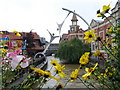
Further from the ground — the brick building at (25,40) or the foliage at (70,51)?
the brick building at (25,40)

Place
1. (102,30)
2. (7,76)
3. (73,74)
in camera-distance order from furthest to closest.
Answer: (102,30) → (7,76) → (73,74)

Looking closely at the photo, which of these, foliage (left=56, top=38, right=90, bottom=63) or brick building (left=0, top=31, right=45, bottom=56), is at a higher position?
brick building (left=0, top=31, right=45, bottom=56)

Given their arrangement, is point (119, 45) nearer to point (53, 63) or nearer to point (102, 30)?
point (53, 63)

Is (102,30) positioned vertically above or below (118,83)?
above

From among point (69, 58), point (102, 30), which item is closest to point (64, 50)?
point (69, 58)

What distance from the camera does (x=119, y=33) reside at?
0.82 meters

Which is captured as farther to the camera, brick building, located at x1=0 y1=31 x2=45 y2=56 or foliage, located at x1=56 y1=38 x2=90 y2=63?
foliage, located at x1=56 y1=38 x2=90 y2=63

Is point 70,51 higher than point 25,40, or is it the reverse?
point 25,40

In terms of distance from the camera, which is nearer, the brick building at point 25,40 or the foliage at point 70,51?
the brick building at point 25,40

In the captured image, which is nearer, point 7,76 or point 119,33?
point 7,76

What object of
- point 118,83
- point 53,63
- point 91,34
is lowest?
point 118,83

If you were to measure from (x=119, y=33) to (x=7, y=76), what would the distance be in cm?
61

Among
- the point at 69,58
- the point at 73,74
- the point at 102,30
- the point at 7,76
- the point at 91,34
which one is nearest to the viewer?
the point at 73,74

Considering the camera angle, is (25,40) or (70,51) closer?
(25,40)
